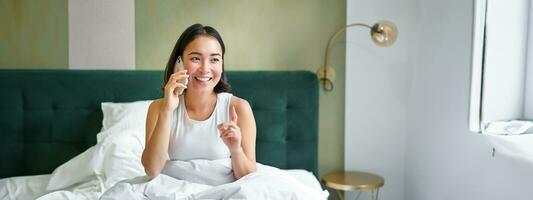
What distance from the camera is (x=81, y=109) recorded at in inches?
117

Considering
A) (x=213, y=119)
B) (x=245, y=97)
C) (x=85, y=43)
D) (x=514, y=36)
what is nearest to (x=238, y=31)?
(x=245, y=97)

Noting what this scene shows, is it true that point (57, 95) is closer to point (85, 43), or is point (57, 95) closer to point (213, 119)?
point (85, 43)

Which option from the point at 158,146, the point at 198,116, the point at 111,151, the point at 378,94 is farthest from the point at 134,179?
the point at 378,94

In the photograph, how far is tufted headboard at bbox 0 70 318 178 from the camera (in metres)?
2.93

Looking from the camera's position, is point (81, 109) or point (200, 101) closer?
point (200, 101)

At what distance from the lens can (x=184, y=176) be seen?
6.38ft

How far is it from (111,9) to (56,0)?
0.99 ft

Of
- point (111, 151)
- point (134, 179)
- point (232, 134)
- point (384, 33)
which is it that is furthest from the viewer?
point (384, 33)

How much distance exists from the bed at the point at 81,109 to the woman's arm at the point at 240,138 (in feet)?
3.15

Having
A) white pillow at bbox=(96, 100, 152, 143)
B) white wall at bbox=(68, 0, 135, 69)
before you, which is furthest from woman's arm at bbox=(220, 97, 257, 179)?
white wall at bbox=(68, 0, 135, 69)

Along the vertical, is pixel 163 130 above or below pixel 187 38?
below

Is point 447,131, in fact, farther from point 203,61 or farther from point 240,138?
point 203,61

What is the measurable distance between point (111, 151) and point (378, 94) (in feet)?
5.14

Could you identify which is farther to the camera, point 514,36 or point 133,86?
point 133,86
